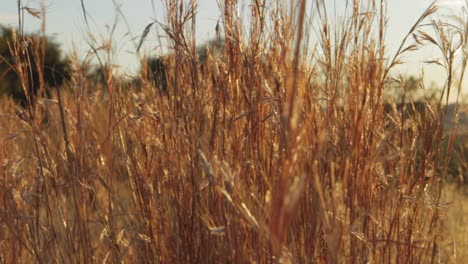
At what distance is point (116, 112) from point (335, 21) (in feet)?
2.95

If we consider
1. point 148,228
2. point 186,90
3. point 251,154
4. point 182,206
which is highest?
point 186,90

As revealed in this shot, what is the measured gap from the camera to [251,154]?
1.81 m

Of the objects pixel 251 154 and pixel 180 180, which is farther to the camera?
pixel 180 180

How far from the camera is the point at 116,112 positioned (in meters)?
2.31

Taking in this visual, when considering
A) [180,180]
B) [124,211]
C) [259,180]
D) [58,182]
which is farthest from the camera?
[124,211]

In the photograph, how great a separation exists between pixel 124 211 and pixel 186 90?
0.59 meters

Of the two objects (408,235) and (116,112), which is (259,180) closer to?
(408,235)

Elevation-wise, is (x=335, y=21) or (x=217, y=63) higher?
(x=335, y=21)

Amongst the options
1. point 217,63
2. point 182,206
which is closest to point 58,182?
point 182,206

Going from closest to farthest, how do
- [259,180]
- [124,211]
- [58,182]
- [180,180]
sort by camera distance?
[259,180] < [180,180] < [58,182] < [124,211]

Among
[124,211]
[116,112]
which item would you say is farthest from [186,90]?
[124,211]

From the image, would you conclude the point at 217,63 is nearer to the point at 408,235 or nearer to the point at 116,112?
the point at 116,112

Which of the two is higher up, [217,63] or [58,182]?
[217,63]

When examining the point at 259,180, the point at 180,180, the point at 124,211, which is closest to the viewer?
the point at 259,180
